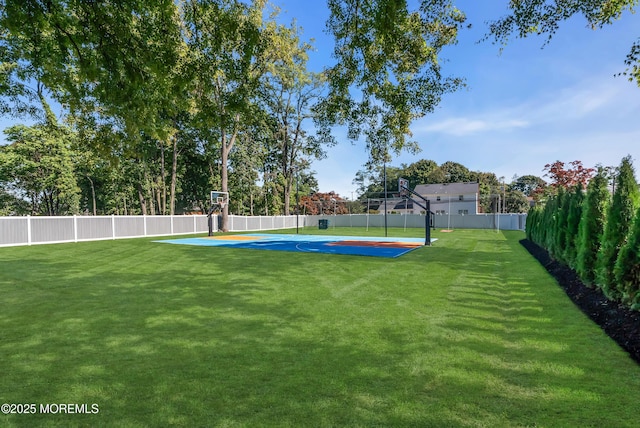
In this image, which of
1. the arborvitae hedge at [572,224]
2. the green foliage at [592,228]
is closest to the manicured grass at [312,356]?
the green foliage at [592,228]

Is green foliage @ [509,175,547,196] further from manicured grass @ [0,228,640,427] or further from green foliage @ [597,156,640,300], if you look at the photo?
manicured grass @ [0,228,640,427]

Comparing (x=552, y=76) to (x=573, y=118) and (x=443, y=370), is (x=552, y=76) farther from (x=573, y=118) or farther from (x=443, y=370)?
(x=443, y=370)

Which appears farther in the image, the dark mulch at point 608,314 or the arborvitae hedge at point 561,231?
the arborvitae hedge at point 561,231

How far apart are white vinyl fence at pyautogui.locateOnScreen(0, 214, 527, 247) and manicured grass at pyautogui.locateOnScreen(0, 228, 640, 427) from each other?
11.4m

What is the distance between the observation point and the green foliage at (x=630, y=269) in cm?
411

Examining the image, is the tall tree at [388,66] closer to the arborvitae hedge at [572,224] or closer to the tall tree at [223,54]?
the tall tree at [223,54]

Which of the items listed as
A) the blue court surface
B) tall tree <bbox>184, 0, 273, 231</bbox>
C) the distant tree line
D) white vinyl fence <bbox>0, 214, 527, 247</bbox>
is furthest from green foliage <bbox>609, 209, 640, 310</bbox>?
the distant tree line

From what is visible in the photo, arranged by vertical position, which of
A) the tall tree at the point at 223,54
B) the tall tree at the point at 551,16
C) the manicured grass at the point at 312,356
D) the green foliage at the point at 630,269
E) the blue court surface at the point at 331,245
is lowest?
the blue court surface at the point at 331,245

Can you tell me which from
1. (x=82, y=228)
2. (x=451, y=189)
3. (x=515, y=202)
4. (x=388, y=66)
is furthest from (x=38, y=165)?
(x=515, y=202)

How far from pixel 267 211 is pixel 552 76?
35.3 meters

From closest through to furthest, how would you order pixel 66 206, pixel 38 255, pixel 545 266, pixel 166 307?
pixel 166 307, pixel 545 266, pixel 38 255, pixel 66 206

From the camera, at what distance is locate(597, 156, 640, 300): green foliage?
4785 mm

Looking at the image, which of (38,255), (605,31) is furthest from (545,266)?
(38,255)

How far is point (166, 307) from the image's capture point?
4.97 metres
